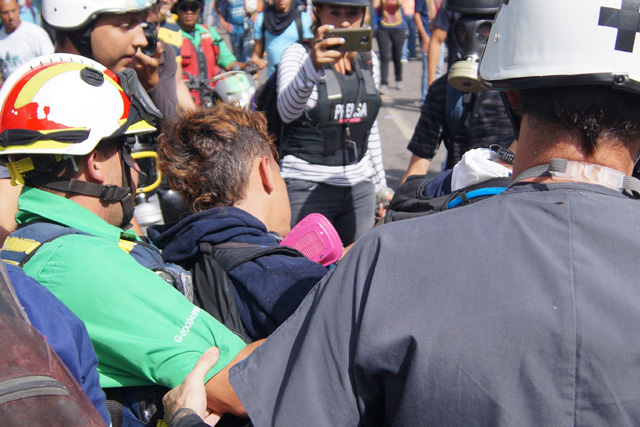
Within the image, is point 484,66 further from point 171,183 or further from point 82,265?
point 171,183

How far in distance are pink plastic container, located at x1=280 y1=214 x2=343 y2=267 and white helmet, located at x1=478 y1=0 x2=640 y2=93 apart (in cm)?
111

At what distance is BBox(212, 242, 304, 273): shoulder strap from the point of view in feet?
6.28

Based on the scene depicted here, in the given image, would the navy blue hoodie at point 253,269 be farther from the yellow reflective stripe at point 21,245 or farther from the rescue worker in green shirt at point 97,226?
the yellow reflective stripe at point 21,245

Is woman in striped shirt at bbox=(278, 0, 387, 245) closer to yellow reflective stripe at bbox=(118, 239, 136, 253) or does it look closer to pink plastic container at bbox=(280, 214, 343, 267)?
pink plastic container at bbox=(280, 214, 343, 267)

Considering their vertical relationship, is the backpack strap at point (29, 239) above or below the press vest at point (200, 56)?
above

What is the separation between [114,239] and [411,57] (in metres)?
13.9

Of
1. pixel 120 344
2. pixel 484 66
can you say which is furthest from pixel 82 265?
pixel 484 66

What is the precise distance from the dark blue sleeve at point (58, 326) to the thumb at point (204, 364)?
10.6 inches

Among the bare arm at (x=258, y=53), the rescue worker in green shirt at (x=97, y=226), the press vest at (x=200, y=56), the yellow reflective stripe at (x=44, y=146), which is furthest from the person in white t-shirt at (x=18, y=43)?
the yellow reflective stripe at (x=44, y=146)

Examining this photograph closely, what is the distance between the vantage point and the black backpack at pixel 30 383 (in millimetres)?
805

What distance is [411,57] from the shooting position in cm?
1488

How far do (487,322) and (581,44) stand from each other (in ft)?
1.85

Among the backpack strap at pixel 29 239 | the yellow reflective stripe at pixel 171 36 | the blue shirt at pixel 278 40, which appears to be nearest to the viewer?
the backpack strap at pixel 29 239

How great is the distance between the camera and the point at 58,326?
1294mm
